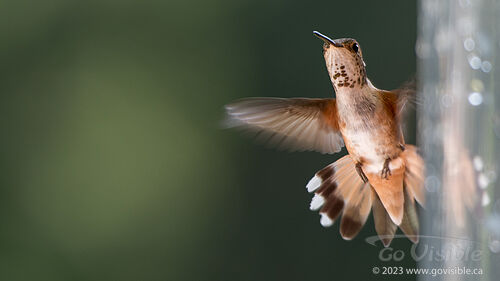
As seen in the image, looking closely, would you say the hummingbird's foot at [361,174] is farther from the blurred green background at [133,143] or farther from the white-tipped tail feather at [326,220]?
the blurred green background at [133,143]

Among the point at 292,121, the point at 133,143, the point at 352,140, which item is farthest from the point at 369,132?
the point at 133,143

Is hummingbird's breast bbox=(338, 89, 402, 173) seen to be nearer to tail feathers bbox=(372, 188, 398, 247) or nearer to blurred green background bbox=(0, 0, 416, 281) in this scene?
tail feathers bbox=(372, 188, 398, 247)

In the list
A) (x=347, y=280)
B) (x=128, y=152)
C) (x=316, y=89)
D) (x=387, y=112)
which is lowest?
(x=347, y=280)

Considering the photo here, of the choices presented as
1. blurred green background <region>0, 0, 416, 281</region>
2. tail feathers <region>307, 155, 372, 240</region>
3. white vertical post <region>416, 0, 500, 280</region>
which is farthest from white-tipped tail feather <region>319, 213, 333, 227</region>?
blurred green background <region>0, 0, 416, 281</region>

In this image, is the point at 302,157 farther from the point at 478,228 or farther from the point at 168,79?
the point at 478,228

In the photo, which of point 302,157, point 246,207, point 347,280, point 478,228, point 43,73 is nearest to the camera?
point 478,228

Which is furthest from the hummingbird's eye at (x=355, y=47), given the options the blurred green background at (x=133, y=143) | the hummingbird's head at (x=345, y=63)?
the blurred green background at (x=133, y=143)

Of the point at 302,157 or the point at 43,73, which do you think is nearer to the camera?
the point at 302,157

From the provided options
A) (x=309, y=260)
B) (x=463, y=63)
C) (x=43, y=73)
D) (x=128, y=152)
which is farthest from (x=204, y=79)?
(x=463, y=63)

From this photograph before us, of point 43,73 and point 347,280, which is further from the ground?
point 43,73
